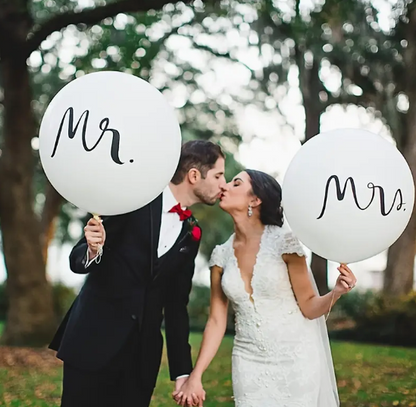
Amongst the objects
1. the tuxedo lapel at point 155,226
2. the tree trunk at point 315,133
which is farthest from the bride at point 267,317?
the tree trunk at point 315,133

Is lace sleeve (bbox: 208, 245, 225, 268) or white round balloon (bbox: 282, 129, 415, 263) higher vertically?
white round balloon (bbox: 282, 129, 415, 263)

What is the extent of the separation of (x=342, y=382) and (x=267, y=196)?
4277 mm

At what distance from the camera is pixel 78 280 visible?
18.0m

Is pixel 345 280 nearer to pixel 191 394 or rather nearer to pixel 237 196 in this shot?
pixel 237 196

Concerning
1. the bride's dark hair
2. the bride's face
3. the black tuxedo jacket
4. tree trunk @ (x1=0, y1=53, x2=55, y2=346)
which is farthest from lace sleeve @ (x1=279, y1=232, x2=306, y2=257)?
tree trunk @ (x1=0, y1=53, x2=55, y2=346)

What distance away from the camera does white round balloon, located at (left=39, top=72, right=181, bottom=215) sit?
2705 millimetres

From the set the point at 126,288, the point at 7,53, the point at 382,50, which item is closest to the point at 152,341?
the point at 126,288

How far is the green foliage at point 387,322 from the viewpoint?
32.4ft

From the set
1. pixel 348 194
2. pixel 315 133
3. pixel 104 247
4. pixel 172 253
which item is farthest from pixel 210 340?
pixel 315 133

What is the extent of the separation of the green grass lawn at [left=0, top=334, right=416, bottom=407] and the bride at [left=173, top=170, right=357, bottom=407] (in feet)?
9.43

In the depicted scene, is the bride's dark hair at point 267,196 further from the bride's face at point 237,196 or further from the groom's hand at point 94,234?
the groom's hand at point 94,234

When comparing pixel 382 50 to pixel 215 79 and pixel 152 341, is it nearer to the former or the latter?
pixel 215 79

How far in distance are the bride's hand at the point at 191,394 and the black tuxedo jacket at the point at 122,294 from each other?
172 mm

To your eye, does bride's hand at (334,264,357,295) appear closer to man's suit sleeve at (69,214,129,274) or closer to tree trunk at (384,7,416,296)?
man's suit sleeve at (69,214,129,274)
